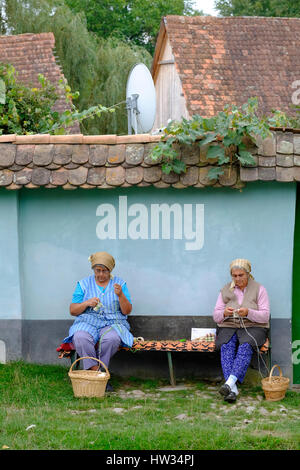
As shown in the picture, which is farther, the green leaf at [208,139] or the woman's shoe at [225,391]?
the green leaf at [208,139]

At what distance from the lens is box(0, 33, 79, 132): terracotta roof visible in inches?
699

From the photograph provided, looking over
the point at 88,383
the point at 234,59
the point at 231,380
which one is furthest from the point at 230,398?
the point at 234,59

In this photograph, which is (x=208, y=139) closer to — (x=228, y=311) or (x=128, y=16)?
(x=228, y=311)

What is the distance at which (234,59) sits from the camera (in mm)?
19906

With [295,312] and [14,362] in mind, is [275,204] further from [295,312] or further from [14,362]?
[14,362]

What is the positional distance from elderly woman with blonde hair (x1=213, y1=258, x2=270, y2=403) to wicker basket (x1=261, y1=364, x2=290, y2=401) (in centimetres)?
23

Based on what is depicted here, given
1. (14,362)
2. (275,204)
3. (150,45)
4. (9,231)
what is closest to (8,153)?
(9,231)

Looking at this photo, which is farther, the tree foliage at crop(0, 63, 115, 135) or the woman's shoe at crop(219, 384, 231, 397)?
the tree foliage at crop(0, 63, 115, 135)

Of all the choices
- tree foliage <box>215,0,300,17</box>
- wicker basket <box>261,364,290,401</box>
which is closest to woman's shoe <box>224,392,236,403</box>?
wicker basket <box>261,364,290,401</box>

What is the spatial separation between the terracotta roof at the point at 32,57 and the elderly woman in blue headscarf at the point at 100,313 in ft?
35.3

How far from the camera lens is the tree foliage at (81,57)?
73.4ft

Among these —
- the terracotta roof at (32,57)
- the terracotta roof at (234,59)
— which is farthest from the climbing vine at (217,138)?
the terracotta roof at (234,59)

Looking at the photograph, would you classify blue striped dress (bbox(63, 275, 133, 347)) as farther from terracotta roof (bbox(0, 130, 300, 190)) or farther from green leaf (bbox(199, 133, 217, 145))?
green leaf (bbox(199, 133, 217, 145))

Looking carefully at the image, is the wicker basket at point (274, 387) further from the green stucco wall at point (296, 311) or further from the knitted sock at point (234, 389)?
the green stucco wall at point (296, 311)
